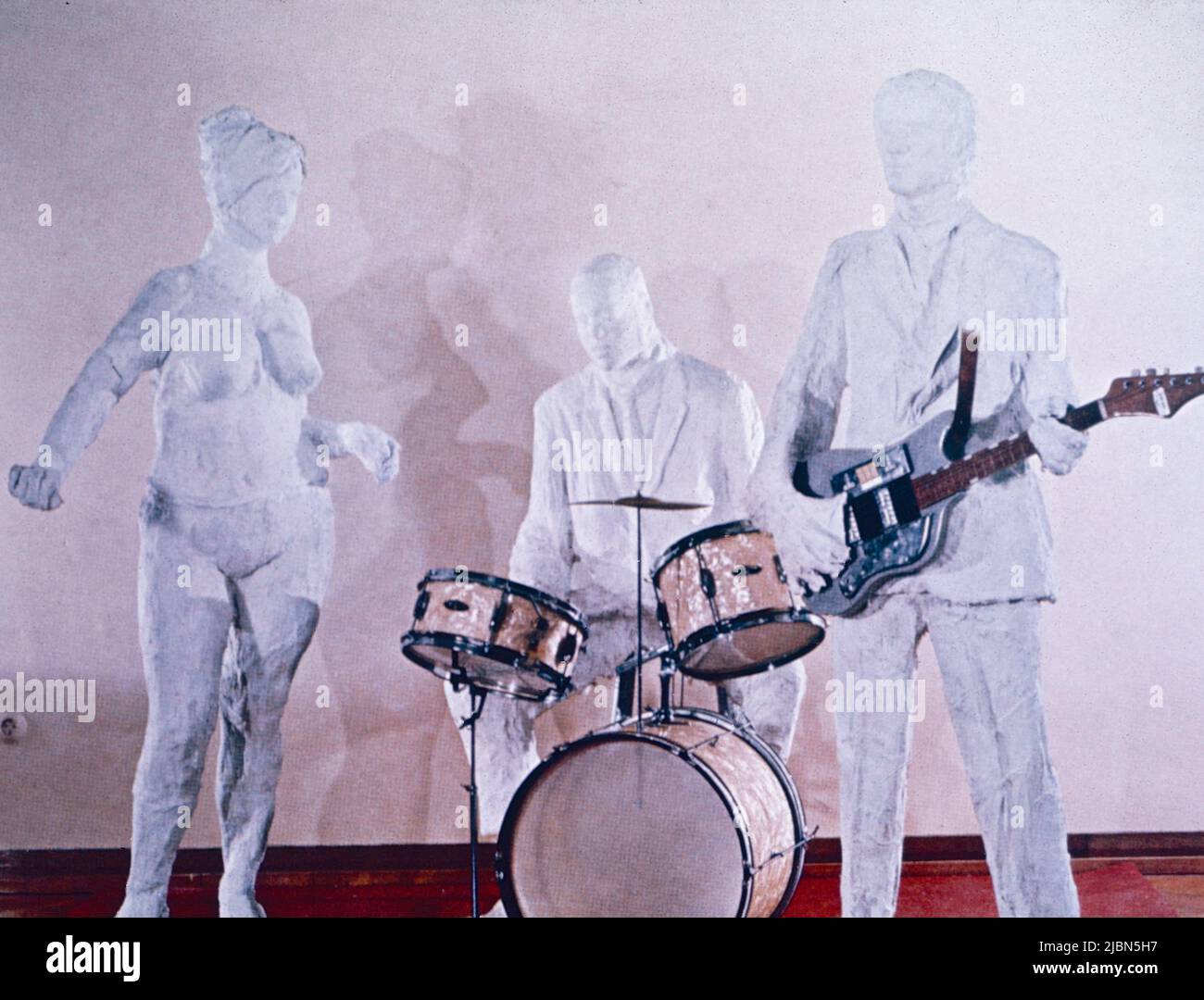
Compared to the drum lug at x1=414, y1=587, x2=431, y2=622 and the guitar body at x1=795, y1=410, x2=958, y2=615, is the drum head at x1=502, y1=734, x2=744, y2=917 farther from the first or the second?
Answer: the guitar body at x1=795, y1=410, x2=958, y2=615

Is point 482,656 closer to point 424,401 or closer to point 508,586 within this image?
point 508,586

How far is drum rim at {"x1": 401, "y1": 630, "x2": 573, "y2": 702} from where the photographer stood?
11.8 ft

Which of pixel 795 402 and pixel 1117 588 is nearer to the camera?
pixel 795 402

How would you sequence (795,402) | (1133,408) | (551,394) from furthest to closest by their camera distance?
(551,394) → (795,402) → (1133,408)

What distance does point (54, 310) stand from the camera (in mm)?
4266

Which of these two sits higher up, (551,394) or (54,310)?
(54,310)

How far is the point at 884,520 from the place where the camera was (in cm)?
367

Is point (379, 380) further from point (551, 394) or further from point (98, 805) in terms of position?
point (98, 805)

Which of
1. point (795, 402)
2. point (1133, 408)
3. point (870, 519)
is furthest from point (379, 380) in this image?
point (1133, 408)

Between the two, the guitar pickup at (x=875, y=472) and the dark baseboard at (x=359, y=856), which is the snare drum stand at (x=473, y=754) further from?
the guitar pickup at (x=875, y=472)

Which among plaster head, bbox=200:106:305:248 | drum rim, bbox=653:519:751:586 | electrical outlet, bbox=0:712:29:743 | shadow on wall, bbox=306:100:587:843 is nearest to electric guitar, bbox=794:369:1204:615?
drum rim, bbox=653:519:751:586

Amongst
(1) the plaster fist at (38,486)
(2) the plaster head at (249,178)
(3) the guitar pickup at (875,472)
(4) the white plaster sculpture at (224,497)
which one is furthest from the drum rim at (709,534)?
(1) the plaster fist at (38,486)

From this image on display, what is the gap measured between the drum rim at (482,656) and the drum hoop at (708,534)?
17.4 inches

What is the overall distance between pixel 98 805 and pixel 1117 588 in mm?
3295
